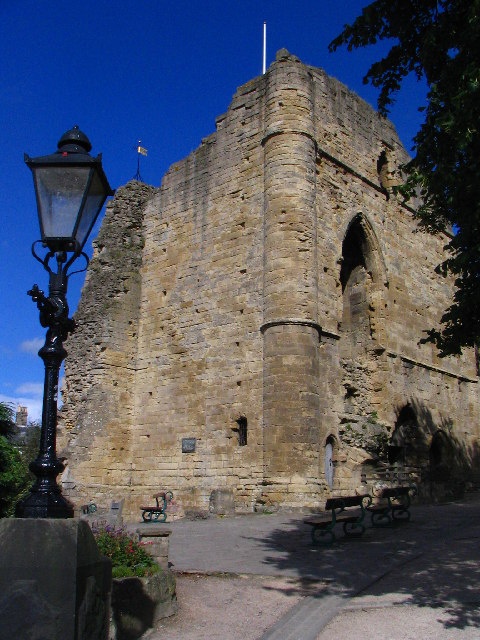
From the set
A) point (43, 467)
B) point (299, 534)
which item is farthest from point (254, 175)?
point (43, 467)

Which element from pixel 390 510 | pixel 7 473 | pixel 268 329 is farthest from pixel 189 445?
pixel 390 510

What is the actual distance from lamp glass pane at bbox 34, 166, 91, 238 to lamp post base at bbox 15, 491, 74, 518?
167 centimetres

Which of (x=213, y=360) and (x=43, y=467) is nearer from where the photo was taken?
(x=43, y=467)

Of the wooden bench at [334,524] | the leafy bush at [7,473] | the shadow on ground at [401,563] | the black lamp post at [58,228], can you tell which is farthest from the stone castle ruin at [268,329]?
the black lamp post at [58,228]

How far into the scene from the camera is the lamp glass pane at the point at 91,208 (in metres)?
4.48

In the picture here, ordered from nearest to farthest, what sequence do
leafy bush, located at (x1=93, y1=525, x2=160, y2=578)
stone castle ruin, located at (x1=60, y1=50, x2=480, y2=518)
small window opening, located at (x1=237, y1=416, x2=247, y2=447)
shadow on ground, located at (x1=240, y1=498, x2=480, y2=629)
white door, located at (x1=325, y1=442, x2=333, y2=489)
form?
1. leafy bush, located at (x1=93, y1=525, x2=160, y2=578)
2. shadow on ground, located at (x1=240, y1=498, x2=480, y2=629)
3. stone castle ruin, located at (x1=60, y1=50, x2=480, y2=518)
4. white door, located at (x1=325, y1=442, x2=333, y2=489)
5. small window opening, located at (x1=237, y1=416, x2=247, y2=447)

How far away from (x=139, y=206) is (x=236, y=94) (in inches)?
190

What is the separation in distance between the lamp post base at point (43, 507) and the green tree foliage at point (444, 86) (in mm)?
5051

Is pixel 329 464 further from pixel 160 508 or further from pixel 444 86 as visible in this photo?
pixel 444 86

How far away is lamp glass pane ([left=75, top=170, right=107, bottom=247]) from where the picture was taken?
4.48m

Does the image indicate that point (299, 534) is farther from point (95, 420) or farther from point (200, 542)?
point (95, 420)

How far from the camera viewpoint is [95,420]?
18188 millimetres

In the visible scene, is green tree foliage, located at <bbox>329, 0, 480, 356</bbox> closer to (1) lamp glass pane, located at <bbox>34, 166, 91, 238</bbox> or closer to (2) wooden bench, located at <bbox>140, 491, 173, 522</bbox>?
(1) lamp glass pane, located at <bbox>34, 166, 91, 238</bbox>

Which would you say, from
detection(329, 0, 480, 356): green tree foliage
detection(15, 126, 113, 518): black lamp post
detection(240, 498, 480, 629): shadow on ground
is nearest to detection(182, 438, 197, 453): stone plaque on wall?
detection(240, 498, 480, 629): shadow on ground
